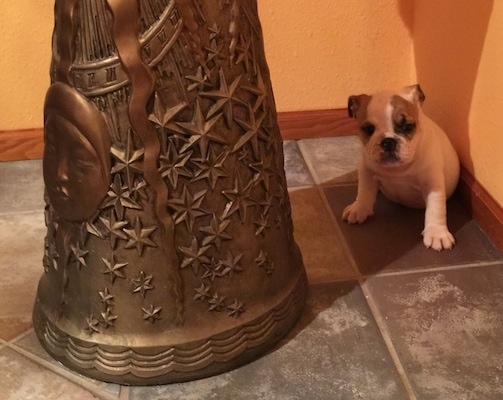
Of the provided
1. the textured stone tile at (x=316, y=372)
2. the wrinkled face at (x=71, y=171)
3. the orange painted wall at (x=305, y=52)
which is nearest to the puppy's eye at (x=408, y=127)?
the textured stone tile at (x=316, y=372)

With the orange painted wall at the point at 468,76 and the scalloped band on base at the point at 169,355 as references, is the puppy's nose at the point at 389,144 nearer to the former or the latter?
the orange painted wall at the point at 468,76

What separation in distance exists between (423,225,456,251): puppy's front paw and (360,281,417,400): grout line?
176mm

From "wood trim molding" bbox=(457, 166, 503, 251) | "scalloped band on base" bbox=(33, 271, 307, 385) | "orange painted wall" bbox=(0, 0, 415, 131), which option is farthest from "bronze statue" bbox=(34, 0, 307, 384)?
"orange painted wall" bbox=(0, 0, 415, 131)

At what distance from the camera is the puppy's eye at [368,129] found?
1.24 m

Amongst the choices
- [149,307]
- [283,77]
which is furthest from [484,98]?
A: [149,307]

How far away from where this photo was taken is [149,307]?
92cm

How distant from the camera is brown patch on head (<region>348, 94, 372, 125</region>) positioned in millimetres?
1262

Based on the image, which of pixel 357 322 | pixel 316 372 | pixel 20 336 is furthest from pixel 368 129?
pixel 20 336

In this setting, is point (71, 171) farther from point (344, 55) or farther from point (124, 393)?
point (344, 55)

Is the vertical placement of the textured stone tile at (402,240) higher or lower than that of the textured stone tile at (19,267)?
lower

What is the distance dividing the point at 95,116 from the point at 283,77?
0.89 meters

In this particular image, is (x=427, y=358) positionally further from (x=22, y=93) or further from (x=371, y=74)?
(x=22, y=93)

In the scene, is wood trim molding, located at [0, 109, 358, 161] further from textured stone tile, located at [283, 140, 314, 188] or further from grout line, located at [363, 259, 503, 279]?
grout line, located at [363, 259, 503, 279]

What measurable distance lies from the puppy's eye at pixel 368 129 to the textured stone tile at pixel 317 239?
20cm
